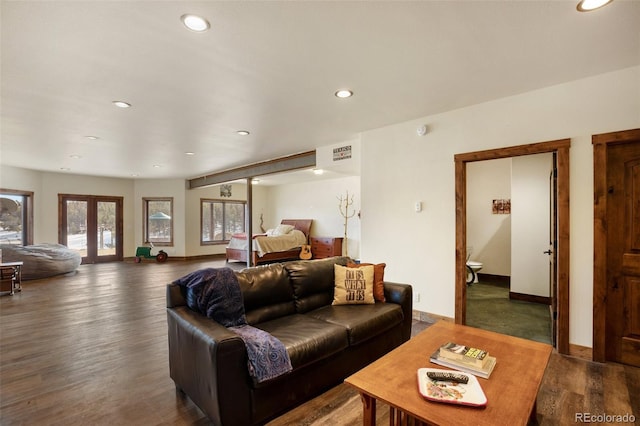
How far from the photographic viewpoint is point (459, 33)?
207 cm

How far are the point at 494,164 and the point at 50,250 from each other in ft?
33.3

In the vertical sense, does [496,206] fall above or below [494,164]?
below

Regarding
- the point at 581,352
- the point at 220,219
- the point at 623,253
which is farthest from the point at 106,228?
the point at 623,253

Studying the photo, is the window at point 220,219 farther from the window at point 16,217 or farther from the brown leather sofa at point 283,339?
the brown leather sofa at point 283,339

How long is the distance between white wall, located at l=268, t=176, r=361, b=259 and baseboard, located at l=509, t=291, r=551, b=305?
4317 millimetres

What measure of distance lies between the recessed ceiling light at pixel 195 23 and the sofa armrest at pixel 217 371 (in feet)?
6.36

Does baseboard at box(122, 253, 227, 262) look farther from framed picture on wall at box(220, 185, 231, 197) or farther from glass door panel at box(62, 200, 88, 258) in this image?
framed picture on wall at box(220, 185, 231, 197)

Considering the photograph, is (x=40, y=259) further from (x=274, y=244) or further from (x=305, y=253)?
(x=305, y=253)

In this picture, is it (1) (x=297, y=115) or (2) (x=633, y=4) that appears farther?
(1) (x=297, y=115)

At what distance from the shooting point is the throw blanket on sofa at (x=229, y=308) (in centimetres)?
188

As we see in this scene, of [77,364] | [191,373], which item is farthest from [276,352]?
[77,364]

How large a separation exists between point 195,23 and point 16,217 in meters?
8.89

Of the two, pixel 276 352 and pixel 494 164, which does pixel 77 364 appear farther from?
pixel 494 164

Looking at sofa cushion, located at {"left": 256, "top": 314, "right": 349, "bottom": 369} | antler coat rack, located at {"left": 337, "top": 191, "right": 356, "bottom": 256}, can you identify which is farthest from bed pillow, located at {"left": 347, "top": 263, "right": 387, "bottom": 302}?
antler coat rack, located at {"left": 337, "top": 191, "right": 356, "bottom": 256}
